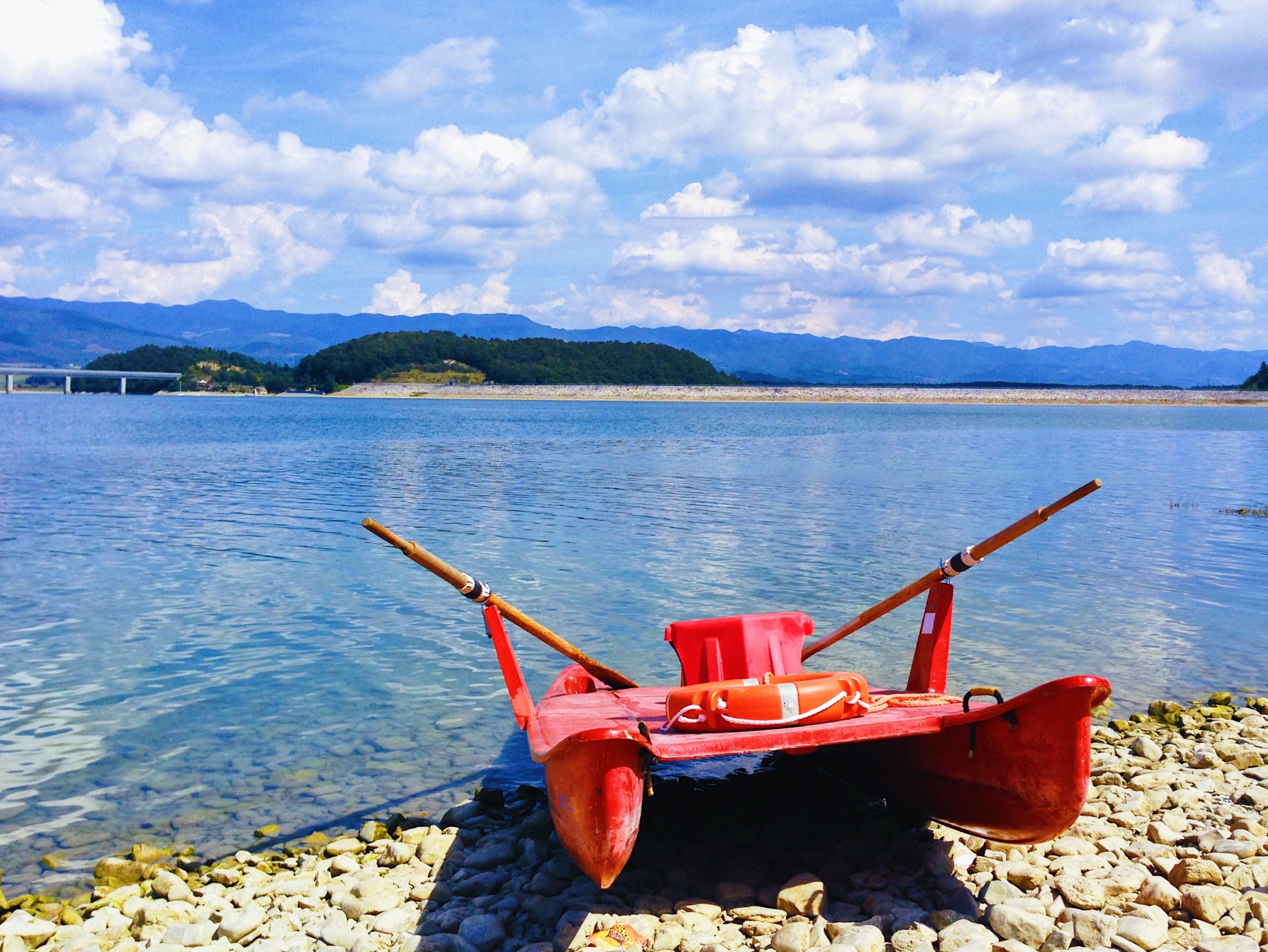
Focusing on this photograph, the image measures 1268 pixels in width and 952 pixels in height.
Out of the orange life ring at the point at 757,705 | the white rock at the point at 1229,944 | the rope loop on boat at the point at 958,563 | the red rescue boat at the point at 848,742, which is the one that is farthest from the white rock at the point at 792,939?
the rope loop on boat at the point at 958,563

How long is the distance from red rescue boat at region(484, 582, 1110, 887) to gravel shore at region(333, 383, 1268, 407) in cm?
16353

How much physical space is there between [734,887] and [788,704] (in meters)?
1.32

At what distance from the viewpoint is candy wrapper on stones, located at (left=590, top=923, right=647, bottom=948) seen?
6066 mm

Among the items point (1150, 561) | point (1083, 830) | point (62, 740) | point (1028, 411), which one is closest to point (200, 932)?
point (62, 740)

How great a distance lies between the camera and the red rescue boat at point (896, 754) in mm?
6090

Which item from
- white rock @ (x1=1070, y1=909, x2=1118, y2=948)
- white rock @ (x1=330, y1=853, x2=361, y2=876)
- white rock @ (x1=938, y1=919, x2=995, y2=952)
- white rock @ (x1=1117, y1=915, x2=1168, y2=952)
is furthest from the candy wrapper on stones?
white rock @ (x1=1117, y1=915, x2=1168, y2=952)

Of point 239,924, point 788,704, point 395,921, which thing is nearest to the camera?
point 239,924

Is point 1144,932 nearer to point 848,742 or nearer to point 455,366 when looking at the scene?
point 848,742

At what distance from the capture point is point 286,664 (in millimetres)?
12688

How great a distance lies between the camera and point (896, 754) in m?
7.82

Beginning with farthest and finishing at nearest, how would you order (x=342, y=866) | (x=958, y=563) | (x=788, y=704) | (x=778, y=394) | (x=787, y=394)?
(x=778, y=394) < (x=787, y=394) < (x=958, y=563) < (x=342, y=866) < (x=788, y=704)

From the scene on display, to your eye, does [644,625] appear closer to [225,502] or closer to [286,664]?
[286,664]

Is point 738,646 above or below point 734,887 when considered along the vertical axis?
above

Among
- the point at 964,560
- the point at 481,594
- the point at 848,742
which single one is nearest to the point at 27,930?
the point at 481,594
